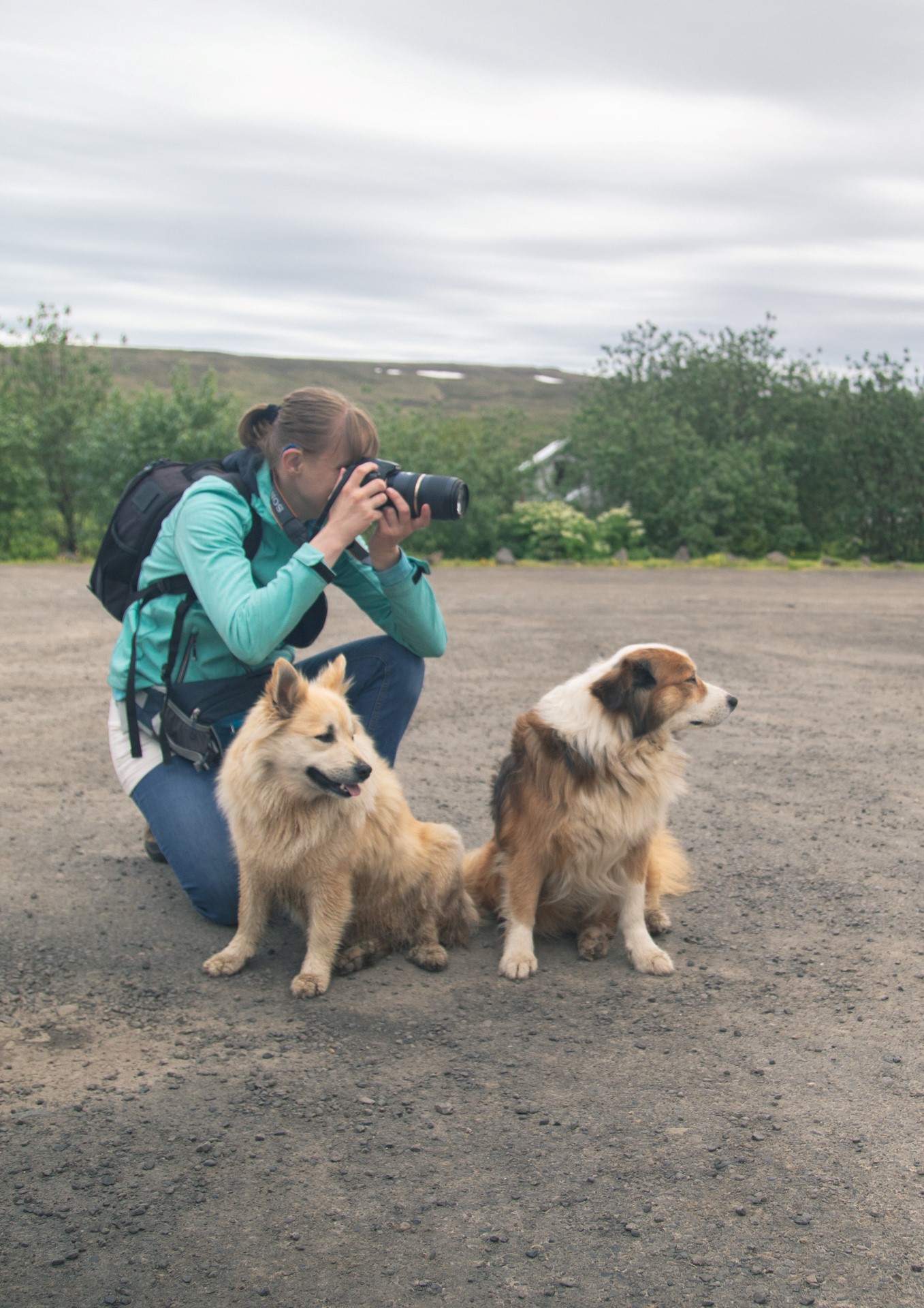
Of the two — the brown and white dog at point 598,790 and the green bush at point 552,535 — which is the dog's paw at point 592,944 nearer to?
the brown and white dog at point 598,790

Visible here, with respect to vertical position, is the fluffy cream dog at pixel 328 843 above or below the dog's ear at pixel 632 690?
below

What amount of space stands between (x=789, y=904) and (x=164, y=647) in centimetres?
276

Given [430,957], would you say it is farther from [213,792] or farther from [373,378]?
[373,378]

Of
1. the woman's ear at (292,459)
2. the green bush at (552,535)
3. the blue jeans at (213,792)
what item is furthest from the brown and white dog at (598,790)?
the green bush at (552,535)

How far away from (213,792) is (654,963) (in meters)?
1.81

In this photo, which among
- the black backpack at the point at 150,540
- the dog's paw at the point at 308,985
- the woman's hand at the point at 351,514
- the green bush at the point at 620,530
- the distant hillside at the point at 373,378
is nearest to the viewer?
the dog's paw at the point at 308,985

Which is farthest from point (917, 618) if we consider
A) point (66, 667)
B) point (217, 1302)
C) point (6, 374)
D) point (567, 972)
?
point (6, 374)

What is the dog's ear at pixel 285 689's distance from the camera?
141 inches

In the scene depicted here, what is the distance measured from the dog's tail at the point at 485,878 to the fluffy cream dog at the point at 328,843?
0.21m

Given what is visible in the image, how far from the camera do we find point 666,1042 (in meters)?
3.50

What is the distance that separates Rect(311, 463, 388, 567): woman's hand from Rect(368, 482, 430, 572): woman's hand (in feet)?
0.22

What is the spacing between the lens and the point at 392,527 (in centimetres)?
408

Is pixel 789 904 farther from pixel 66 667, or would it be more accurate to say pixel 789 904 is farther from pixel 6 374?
pixel 6 374

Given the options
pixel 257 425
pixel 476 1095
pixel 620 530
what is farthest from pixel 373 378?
pixel 476 1095
